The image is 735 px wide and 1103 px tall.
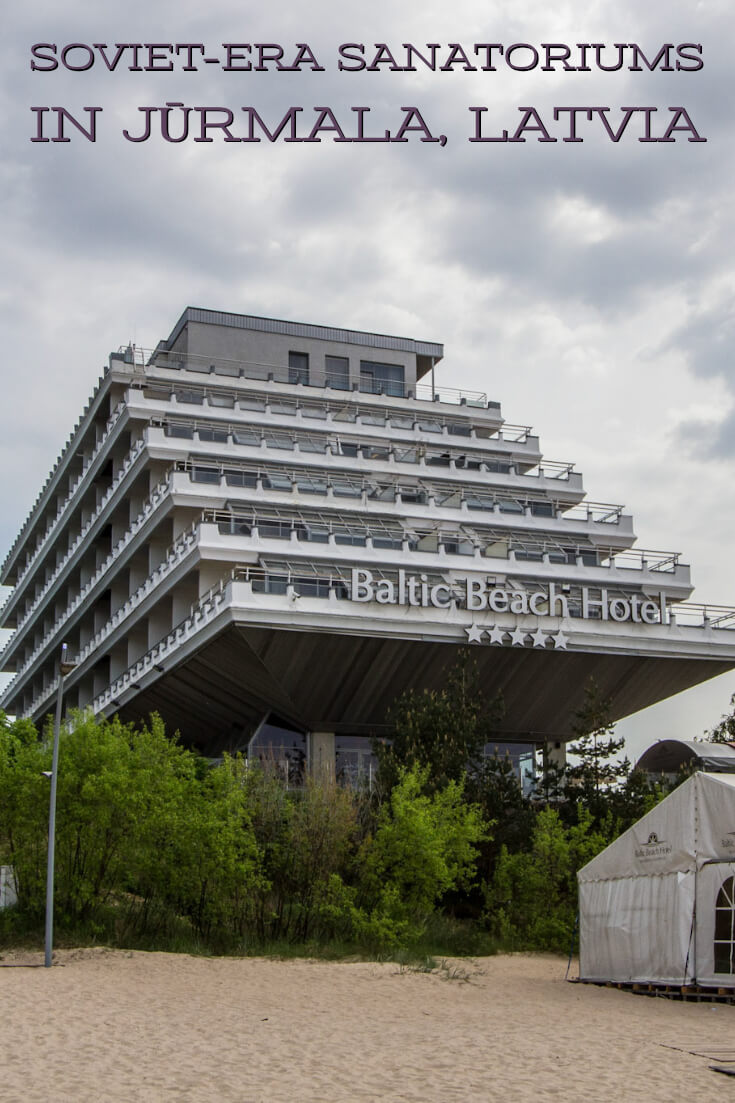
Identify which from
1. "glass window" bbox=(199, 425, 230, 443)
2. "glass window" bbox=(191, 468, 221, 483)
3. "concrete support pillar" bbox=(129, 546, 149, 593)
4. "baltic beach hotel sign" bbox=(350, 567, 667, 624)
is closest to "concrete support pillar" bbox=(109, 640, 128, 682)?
"concrete support pillar" bbox=(129, 546, 149, 593)

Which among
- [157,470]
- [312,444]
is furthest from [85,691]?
[312,444]

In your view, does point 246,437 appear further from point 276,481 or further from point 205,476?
point 205,476

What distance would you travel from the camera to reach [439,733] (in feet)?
136

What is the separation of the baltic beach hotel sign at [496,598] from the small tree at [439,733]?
2916 millimetres

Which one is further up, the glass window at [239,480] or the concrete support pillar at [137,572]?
the glass window at [239,480]

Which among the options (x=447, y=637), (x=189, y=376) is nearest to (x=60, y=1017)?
(x=447, y=637)

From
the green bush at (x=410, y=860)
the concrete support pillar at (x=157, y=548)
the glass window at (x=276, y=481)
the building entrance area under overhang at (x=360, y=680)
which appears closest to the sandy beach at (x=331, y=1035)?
the green bush at (x=410, y=860)

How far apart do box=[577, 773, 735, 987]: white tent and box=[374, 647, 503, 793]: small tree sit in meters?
9.29

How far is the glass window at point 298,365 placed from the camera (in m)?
66.2

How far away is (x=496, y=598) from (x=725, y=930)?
73.6 feet

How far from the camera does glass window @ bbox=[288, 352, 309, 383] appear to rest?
6619 centimetres

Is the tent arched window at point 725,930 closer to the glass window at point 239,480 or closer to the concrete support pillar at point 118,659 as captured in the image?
the glass window at point 239,480

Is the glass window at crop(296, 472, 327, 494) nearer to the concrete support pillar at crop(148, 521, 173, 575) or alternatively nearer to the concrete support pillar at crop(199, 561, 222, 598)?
the concrete support pillar at crop(199, 561, 222, 598)

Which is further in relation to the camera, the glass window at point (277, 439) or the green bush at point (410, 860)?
the glass window at point (277, 439)
